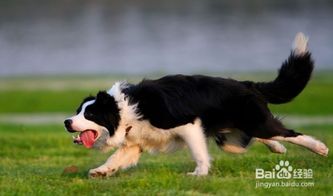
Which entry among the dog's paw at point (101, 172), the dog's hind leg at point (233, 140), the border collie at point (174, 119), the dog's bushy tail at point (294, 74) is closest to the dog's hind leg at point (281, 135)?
the border collie at point (174, 119)

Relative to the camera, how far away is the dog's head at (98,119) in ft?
26.8

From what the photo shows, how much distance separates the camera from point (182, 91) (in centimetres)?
831

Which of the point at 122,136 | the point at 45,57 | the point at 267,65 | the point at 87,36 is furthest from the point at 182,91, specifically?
the point at 87,36

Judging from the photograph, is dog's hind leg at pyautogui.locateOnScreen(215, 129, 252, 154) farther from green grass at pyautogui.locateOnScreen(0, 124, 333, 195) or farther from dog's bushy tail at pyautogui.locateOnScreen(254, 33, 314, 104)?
dog's bushy tail at pyautogui.locateOnScreen(254, 33, 314, 104)

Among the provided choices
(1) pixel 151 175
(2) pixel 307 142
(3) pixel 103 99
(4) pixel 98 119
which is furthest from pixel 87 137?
(2) pixel 307 142

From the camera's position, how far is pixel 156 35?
38562 millimetres

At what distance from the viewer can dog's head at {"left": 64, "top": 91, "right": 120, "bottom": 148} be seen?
8.16 meters

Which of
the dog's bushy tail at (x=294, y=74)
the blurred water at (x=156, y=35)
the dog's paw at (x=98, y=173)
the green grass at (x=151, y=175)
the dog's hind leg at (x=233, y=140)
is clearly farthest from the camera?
→ the blurred water at (x=156, y=35)

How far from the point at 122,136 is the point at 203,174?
0.92 meters

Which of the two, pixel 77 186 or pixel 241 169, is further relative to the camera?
pixel 241 169

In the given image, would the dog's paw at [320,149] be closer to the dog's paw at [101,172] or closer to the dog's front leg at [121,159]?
the dog's front leg at [121,159]

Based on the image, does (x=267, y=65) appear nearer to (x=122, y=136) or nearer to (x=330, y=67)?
(x=330, y=67)

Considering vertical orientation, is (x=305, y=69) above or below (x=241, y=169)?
above

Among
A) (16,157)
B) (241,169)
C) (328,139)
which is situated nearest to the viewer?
(241,169)
